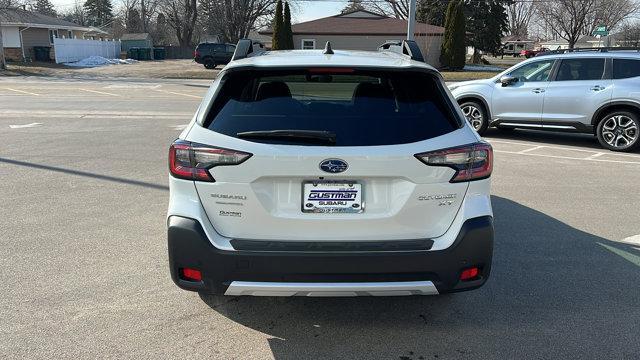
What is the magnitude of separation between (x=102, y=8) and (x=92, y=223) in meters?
119

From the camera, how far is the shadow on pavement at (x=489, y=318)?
11.1 ft

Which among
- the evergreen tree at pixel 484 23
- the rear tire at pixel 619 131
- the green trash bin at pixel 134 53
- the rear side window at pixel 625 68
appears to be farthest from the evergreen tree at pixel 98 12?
the rear tire at pixel 619 131

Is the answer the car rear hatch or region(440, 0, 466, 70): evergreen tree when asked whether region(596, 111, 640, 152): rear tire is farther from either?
region(440, 0, 466, 70): evergreen tree

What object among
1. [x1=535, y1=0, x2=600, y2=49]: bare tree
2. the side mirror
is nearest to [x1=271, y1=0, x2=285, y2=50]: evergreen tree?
the side mirror

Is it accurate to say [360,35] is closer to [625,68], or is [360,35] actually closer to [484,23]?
[484,23]

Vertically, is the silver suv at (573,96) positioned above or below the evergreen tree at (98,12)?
below

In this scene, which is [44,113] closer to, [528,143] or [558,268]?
[528,143]

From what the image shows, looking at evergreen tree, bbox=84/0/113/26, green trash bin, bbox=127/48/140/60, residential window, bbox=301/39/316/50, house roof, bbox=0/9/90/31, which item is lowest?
green trash bin, bbox=127/48/140/60

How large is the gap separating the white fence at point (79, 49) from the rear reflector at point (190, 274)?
51183mm

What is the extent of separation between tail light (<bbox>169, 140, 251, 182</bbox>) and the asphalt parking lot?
1.10m

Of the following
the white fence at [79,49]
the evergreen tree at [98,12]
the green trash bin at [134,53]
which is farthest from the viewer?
the evergreen tree at [98,12]

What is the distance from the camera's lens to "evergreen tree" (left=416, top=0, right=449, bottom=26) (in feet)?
182

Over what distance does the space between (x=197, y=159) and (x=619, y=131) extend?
9.64 m

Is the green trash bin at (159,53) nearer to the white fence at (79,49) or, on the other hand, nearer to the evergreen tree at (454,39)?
the white fence at (79,49)
